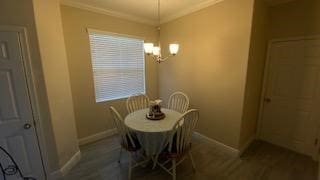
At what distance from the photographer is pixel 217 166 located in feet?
7.60

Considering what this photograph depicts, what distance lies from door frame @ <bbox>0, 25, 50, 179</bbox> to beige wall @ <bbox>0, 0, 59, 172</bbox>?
0.07ft

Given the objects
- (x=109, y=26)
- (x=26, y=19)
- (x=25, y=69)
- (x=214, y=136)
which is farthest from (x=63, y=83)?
(x=214, y=136)

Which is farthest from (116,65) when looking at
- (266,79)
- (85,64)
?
(266,79)

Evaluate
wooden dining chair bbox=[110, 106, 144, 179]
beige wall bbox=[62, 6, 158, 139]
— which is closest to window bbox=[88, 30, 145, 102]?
beige wall bbox=[62, 6, 158, 139]

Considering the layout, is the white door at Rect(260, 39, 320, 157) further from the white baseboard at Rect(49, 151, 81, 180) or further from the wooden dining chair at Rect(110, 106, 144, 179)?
the white baseboard at Rect(49, 151, 81, 180)

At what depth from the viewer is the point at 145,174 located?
2.17 m

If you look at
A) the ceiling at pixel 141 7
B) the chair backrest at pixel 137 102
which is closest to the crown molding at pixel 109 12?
the ceiling at pixel 141 7

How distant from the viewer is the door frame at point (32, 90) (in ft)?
5.46

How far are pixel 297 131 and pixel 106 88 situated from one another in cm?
377

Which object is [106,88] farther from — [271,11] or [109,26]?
[271,11]

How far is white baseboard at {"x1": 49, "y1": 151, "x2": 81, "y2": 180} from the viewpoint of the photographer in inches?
81.0

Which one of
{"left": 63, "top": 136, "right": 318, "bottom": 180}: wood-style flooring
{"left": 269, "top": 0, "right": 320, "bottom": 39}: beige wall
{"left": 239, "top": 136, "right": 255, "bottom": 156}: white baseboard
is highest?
{"left": 269, "top": 0, "right": 320, "bottom": 39}: beige wall

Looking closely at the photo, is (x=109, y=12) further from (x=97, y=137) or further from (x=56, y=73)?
(x=97, y=137)

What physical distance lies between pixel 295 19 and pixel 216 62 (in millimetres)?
1419
